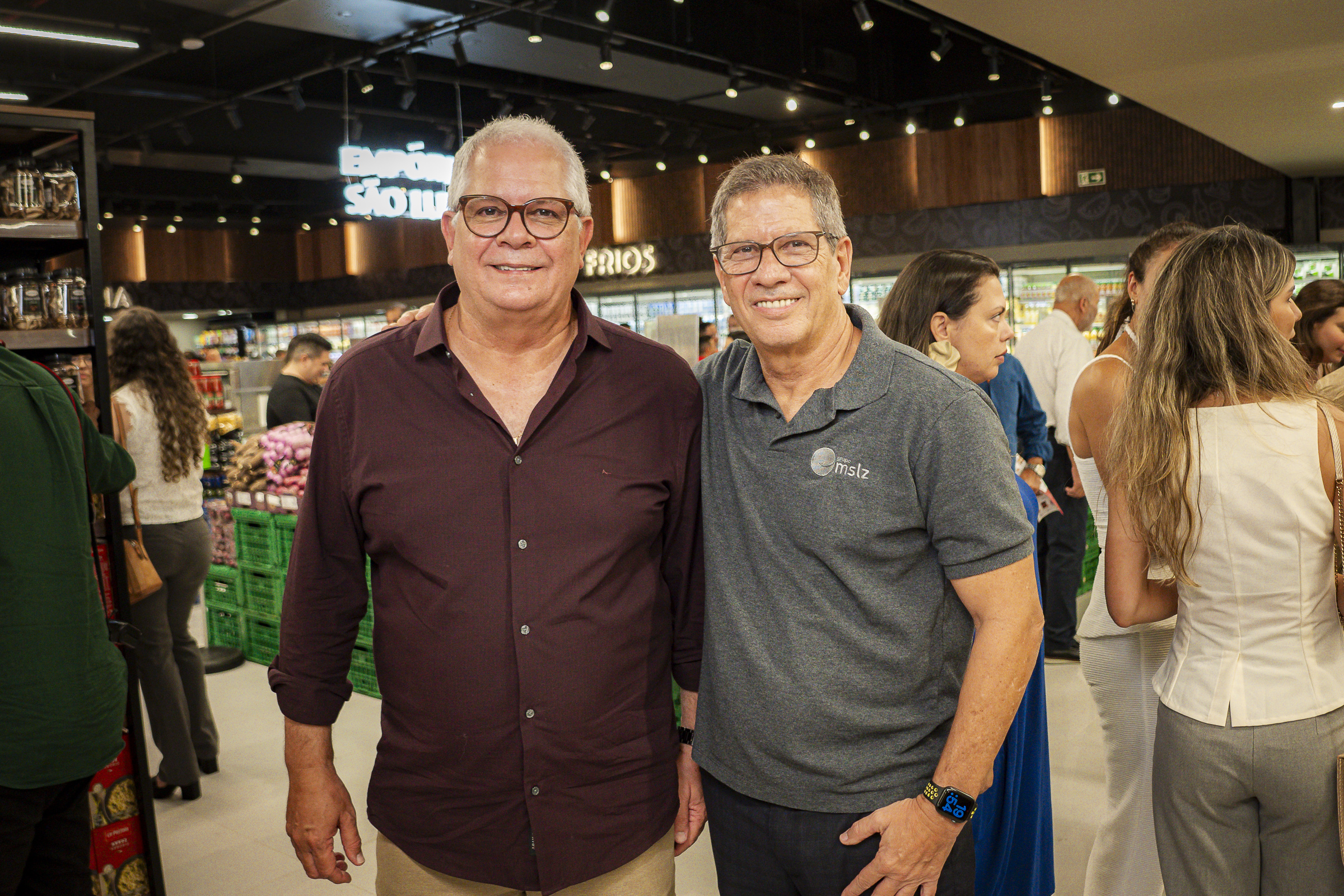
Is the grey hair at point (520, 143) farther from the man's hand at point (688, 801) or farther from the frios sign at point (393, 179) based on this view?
the frios sign at point (393, 179)

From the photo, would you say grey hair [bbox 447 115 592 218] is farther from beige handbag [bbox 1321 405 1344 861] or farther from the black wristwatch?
beige handbag [bbox 1321 405 1344 861]

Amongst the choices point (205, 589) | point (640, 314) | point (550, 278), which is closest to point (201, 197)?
point (640, 314)

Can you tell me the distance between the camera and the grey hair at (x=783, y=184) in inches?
64.7

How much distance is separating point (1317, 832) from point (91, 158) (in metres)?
3.31

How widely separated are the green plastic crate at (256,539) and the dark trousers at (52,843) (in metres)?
3.16

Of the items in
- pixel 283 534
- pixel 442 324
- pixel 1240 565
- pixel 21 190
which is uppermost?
pixel 21 190

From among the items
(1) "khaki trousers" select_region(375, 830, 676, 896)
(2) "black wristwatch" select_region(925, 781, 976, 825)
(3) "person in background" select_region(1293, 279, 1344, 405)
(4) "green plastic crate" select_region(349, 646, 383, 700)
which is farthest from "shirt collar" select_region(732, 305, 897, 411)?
(4) "green plastic crate" select_region(349, 646, 383, 700)

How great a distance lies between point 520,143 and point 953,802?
1.29 metres

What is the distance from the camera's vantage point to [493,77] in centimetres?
1040

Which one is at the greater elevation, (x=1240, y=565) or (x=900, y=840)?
(x=1240, y=565)

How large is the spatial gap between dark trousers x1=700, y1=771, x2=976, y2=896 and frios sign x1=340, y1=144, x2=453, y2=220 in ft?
28.5

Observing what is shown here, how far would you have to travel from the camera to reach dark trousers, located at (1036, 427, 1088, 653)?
5.45m

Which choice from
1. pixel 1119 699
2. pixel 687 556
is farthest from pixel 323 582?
pixel 1119 699

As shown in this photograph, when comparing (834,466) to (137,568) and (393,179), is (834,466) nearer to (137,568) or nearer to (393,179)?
(137,568)
